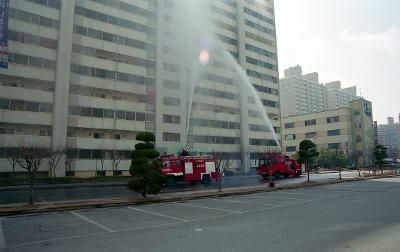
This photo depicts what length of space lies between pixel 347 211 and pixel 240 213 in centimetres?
456

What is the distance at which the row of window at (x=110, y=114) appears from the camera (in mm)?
48500

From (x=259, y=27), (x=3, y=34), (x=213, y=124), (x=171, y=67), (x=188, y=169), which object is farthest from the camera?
(x=259, y=27)

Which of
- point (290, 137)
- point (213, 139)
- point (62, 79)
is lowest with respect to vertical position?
point (213, 139)

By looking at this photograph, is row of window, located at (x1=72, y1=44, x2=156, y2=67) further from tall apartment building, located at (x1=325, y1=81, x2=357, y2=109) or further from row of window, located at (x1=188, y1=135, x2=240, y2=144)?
tall apartment building, located at (x1=325, y1=81, x2=357, y2=109)

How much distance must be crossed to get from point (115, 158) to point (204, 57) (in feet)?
101

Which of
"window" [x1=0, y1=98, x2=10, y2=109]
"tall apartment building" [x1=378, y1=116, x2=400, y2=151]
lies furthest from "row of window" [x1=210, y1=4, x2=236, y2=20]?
"tall apartment building" [x1=378, y1=116, x2=400, y2=151]

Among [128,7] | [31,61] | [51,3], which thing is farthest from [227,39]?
[31,61]

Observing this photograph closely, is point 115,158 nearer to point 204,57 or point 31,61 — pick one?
point 31,61

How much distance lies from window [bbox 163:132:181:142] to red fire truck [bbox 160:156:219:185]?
81.1ft

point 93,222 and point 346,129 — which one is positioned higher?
point 346,129

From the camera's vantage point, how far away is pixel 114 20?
54312 millimetres

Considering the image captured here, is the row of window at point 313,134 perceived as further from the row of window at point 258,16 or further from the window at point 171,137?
the window at point 171,137

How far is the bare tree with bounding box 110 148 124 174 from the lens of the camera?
4849cm

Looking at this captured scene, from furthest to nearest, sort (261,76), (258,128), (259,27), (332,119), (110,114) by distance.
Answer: (332,119)
(259,27)
(261,76)
(258,128)
(110,114)
